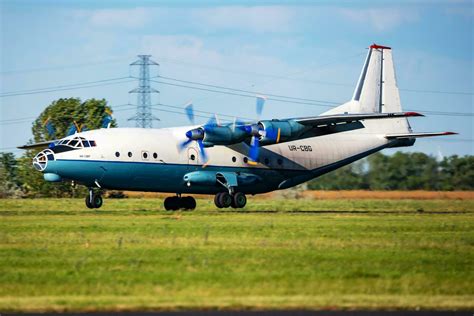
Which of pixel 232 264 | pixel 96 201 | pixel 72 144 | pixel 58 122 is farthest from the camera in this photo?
pixel 58 122

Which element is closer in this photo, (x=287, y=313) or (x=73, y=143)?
(x=287, y=313)

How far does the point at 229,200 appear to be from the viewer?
A: 3931 centimetres

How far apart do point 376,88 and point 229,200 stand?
37.9 feet

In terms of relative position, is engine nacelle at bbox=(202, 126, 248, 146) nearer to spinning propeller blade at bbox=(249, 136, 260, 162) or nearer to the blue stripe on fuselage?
spinning propeller blade at bbox=(249, 136, 260, 162)

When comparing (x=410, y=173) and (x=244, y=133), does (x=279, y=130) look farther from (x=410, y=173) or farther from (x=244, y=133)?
(x=410, y=173)

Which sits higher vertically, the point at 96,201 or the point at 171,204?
the point at 96,201

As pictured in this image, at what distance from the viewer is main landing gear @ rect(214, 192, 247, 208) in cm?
3903

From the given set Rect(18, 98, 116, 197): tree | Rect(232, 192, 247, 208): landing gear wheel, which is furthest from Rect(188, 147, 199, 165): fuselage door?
Rect(18, 98, 116, 197): tree

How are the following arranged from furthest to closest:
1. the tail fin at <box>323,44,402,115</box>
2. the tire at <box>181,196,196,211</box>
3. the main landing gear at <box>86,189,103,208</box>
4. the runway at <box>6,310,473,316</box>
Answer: the tail fin at <box>323,44,402,115</box>
the tire at <box>181,196,196,211</box>
the main landing gear at <box>86,189,103,208</box>
the runway at <box>6,310,473,316</box>

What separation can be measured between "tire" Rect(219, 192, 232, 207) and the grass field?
20.7ft

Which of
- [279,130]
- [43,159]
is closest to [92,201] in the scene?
[43,159]

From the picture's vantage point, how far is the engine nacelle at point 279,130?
3847 centimetres

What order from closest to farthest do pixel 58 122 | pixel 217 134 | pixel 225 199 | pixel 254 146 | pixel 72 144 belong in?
pixel 72 144, pixel 217 134, pixel 254 146, pixel 225 199, pixel 58 122

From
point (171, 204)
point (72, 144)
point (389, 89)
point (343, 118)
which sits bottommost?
point (171, 204)
